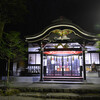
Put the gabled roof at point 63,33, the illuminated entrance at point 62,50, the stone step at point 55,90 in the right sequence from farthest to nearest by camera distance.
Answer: the illuminated entrance at point 62,50 → the gabled roof at point 63,33 → the stone step at point 55,90

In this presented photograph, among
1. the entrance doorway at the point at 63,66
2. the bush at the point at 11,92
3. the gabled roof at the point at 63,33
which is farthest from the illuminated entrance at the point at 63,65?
the bush at the point at 11,92

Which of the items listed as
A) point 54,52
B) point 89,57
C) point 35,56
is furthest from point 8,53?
point 89,57

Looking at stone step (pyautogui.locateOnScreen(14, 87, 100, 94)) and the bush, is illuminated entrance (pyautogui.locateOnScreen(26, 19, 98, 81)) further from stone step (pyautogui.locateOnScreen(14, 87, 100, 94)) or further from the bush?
the bush

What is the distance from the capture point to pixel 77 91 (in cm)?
686

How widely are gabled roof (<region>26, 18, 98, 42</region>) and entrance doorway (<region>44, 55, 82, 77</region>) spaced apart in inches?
104

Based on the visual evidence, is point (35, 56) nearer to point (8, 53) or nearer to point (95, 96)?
point (8, 53)

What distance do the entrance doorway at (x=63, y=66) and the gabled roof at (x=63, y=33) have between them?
2.64 m

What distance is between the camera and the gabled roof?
9.34 meters

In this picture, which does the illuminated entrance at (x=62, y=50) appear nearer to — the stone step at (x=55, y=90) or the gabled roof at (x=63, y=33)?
the gabled roof at (x=63, y=33)

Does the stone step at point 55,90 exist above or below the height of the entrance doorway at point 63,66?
below

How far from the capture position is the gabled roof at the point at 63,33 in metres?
9.34

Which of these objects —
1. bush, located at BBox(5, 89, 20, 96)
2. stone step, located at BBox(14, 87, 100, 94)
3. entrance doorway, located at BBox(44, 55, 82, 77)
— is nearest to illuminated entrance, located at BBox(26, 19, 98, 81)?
entrance doorway, located at BBox(44, 55, 82, 77)

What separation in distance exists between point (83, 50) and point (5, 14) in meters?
7.28

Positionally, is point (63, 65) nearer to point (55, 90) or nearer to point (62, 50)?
point (62, 50)
